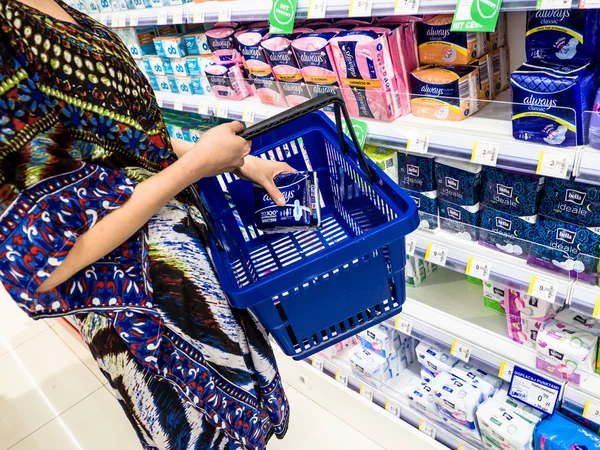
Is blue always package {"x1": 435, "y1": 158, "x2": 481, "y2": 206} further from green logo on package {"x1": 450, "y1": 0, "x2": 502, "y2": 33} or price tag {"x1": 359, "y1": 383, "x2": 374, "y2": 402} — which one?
price tag {"x1": 359, "y1": 383, "x2": 374, "y2": 402}

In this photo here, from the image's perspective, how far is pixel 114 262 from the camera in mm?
897

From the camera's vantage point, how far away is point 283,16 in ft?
5.23

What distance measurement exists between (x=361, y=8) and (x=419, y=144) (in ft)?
1.36

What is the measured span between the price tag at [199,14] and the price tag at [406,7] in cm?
96

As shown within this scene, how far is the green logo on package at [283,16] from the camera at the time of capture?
1.56 metres

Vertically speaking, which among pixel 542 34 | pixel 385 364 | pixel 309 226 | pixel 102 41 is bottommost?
pixel 385 364

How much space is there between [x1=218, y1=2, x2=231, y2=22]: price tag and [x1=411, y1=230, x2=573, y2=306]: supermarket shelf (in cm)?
106

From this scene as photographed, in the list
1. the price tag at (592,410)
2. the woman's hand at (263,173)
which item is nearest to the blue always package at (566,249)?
the price tag at (592,410)

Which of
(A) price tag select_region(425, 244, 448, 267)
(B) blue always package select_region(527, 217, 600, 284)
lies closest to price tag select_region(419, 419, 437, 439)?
(A) price tag select_region(425, 244, 448, 267)

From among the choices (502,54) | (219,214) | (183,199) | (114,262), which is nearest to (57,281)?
(114,262)

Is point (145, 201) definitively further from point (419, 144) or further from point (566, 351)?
point (566, 351)

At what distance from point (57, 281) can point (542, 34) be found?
3.93 ft

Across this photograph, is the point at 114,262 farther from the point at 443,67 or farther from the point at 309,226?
the point at 443,67

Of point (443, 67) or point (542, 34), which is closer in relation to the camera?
point (542, 34)
